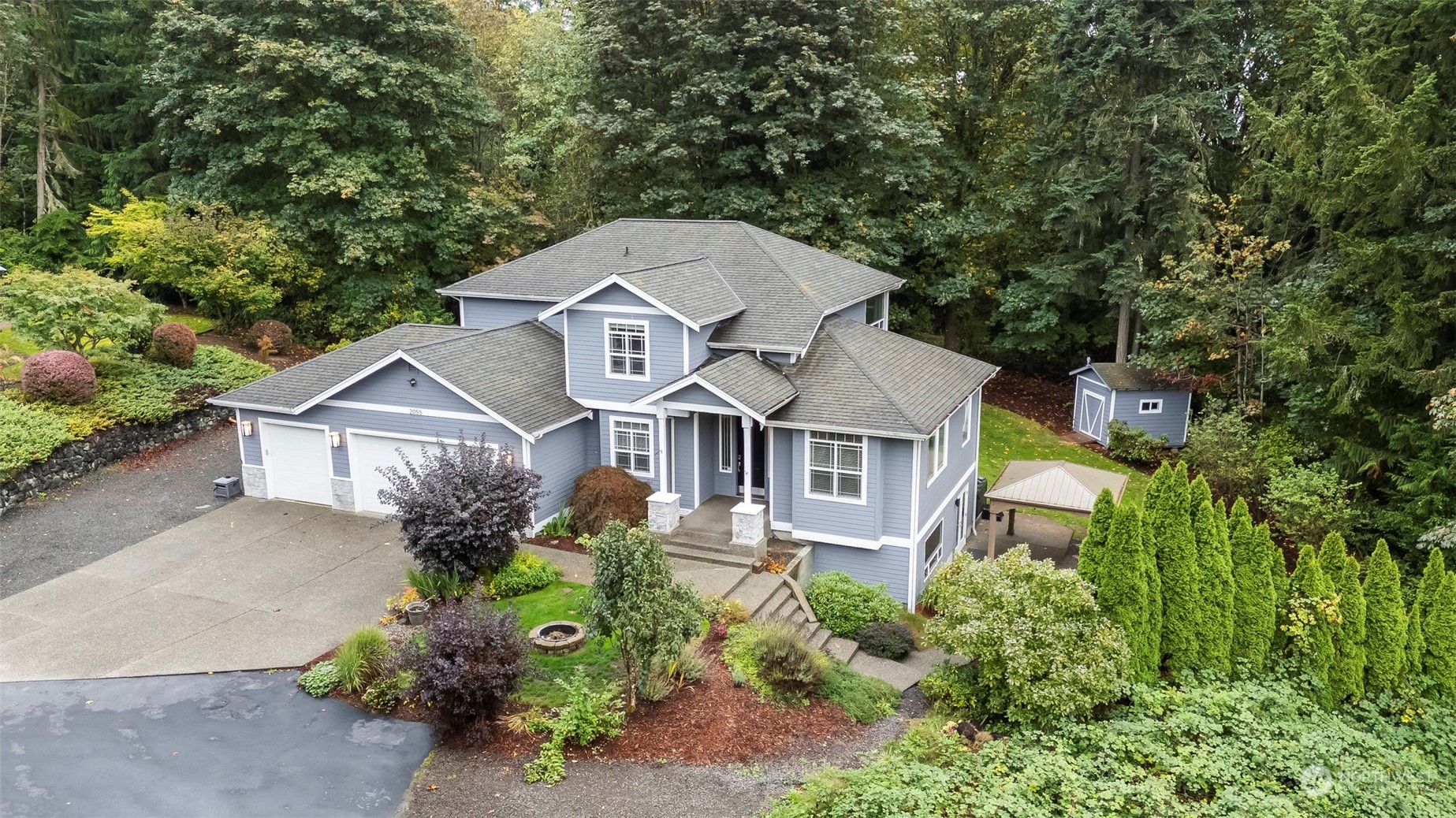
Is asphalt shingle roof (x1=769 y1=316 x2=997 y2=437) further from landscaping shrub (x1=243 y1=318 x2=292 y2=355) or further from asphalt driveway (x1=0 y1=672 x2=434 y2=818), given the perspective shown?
landscaping shrub (x1=243 y1=318 x2=292 y2=355)

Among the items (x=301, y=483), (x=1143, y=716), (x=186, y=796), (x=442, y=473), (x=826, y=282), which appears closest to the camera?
(x=186, y=796)

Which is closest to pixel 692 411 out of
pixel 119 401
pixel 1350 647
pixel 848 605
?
pixel 848 605

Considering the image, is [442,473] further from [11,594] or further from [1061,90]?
[1061,90]

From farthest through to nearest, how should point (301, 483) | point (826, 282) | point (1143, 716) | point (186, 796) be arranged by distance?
point (826, 282) < point (301, 483) < point (1143, 716) < point (186, 796)

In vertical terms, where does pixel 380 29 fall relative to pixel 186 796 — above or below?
above

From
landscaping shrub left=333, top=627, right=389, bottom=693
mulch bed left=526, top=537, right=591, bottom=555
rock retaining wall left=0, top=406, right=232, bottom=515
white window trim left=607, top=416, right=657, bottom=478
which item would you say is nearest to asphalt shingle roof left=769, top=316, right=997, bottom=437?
white window trim left=607, top=416, right=657, bottom=478

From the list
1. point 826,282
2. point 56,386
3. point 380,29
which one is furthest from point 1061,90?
point 56,386

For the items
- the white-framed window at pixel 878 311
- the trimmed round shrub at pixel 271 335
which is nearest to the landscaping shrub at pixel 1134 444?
the white-framed window at pixel 878 311
